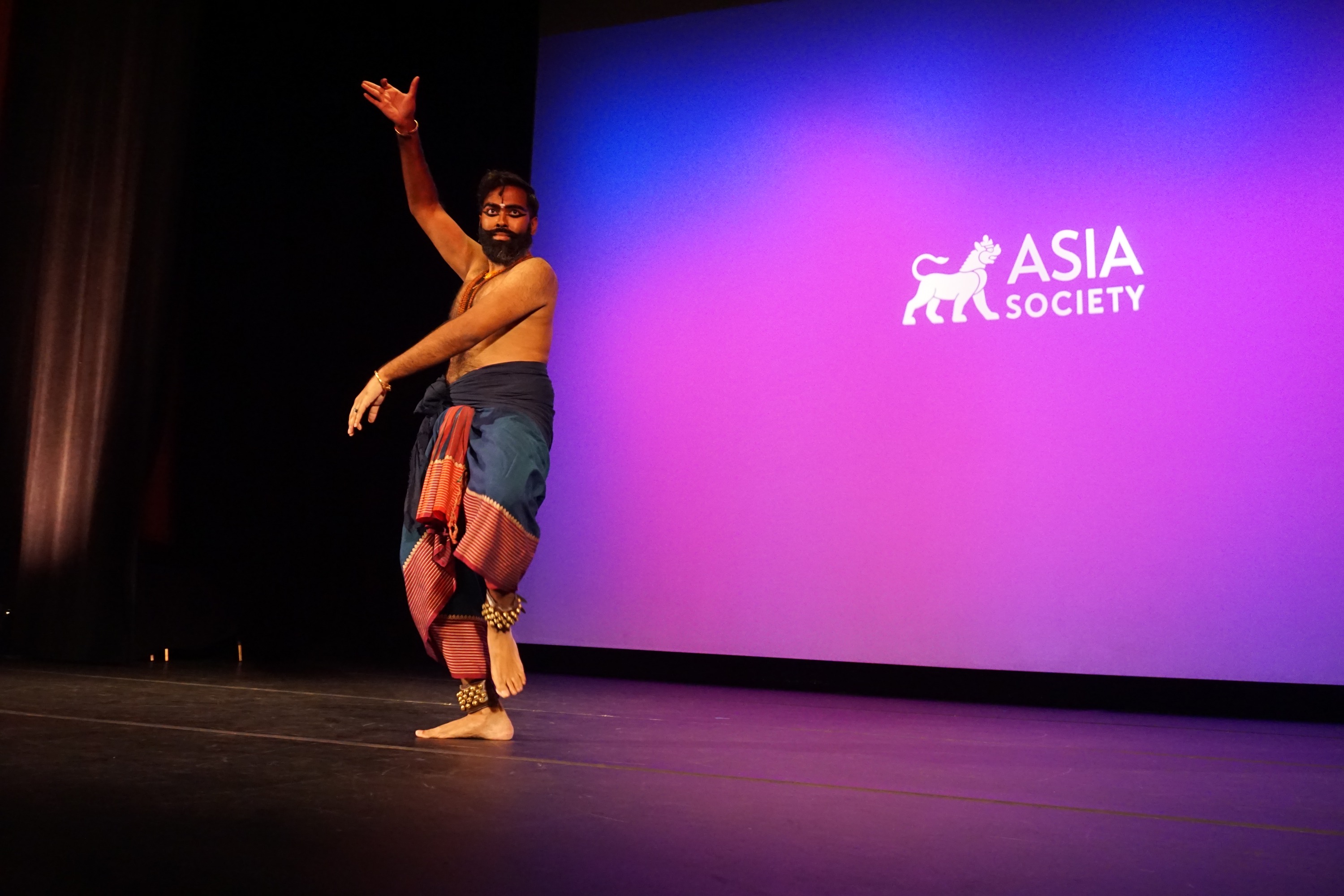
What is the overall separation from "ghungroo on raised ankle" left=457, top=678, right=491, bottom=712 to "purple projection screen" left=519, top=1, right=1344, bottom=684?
164 centimetres

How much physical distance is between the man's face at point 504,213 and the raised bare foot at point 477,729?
1016 mm

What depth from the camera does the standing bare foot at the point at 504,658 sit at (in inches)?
85.8

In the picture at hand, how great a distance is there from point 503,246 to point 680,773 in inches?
46.7

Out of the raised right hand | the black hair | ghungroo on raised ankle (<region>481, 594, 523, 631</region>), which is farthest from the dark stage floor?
the raised right hand

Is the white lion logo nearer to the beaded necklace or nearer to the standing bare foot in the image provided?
Answer: the beaded necklace

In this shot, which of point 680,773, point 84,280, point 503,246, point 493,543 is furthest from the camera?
point 84,280

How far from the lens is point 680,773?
1900mm

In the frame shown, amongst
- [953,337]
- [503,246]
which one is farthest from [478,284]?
[953,337]

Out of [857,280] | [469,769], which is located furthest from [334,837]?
[857,280]

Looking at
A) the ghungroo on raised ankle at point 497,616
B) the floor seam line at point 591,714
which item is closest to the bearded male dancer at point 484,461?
the ghungroo on raised ankle at point 497,616

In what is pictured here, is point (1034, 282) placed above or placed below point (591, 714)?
above

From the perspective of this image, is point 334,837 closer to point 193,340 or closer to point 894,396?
point 894,396

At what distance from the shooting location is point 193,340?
4188 mm

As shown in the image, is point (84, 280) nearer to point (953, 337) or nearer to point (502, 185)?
point (502, 185)
